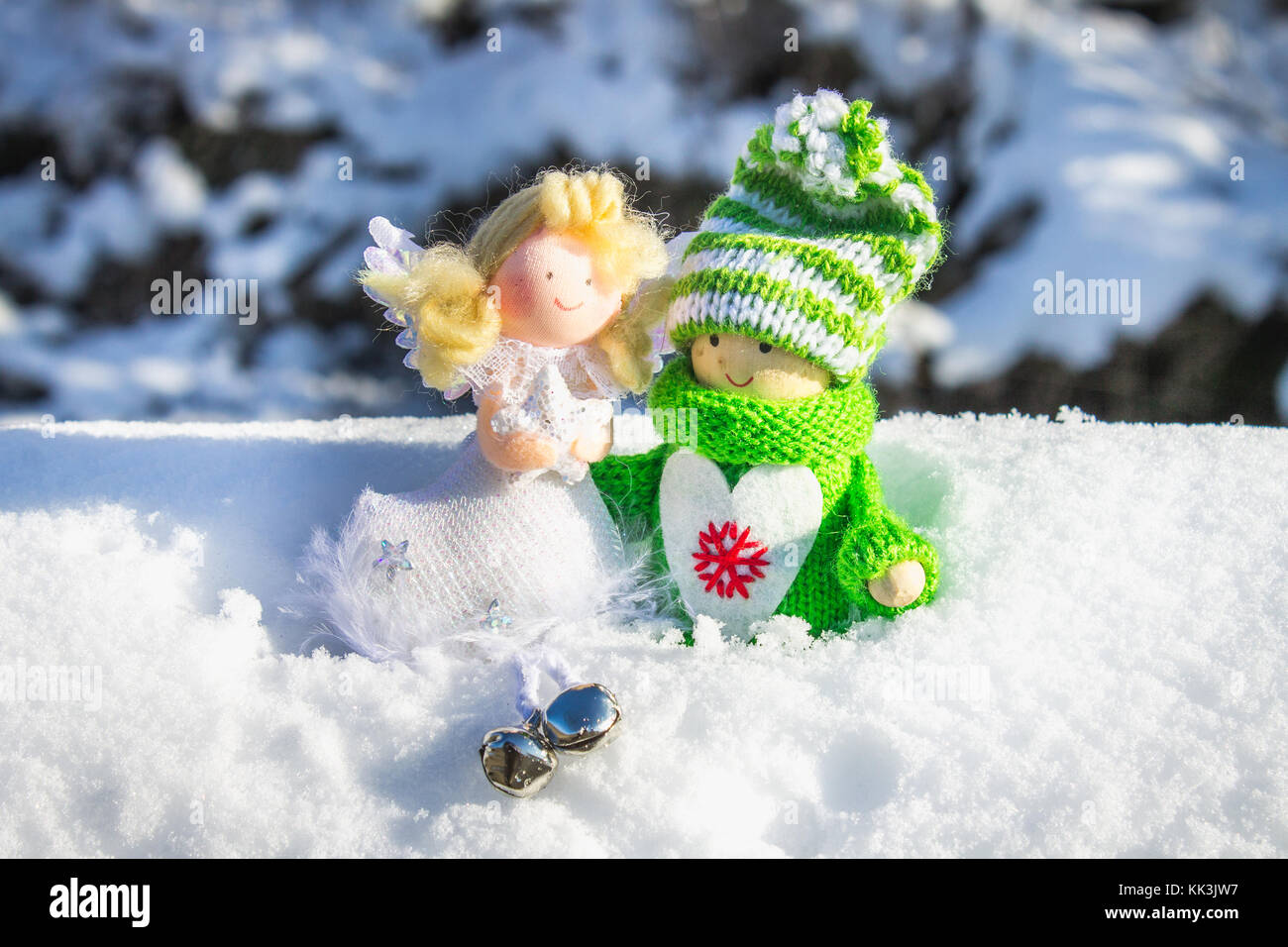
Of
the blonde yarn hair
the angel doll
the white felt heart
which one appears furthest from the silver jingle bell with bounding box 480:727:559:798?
the blonde yarn hair

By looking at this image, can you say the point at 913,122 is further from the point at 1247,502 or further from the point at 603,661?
the point at 603,661

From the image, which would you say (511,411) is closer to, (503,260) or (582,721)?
(503,260)

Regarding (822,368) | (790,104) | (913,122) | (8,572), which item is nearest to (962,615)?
(822,368)

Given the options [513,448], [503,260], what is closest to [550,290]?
[503,260]

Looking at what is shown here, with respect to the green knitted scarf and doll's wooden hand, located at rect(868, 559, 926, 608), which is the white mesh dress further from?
doll's wooden hand, located at rect(868, 559, 926, 608)

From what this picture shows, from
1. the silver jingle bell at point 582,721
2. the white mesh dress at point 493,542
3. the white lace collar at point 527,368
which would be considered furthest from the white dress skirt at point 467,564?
the silver jingle bell at point 582,721

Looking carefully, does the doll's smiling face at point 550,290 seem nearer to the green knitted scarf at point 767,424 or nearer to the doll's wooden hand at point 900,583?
the green knitted scarf at point 767,424
